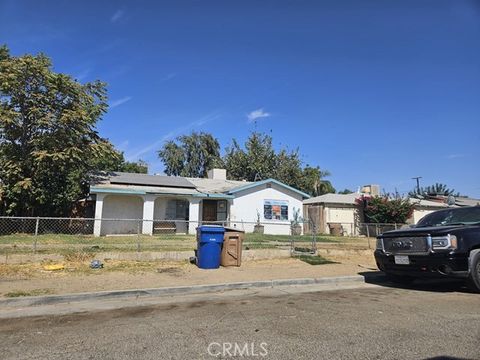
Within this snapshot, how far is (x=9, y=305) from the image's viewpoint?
23.8ft

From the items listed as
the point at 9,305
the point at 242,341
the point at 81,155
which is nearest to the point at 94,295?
the point at 9,305

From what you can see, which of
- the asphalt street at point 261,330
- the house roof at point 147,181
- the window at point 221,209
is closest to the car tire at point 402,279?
the asphalt street at point 261,330

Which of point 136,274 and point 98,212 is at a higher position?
point 98,212

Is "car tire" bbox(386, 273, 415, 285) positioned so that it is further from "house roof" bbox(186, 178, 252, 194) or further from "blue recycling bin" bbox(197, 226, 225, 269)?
"house roof" bbox(186, 178, 252, 194)

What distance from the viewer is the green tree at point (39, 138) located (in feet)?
65.8

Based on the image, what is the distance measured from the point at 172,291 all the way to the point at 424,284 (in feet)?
20.3

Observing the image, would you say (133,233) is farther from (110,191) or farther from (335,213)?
(335,213)

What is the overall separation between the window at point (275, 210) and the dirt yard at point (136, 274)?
1369 centimetres

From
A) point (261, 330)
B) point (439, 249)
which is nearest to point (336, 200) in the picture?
point (439, 249)

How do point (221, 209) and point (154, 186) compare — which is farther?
point (221, 209)

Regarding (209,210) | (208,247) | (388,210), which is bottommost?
(208,247)

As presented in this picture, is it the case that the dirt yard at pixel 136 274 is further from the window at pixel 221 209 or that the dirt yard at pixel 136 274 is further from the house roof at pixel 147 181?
the window at pixel 221 209

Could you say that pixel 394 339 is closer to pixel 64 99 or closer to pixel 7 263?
pixel 7 263

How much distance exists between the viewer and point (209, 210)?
26.6 meters
